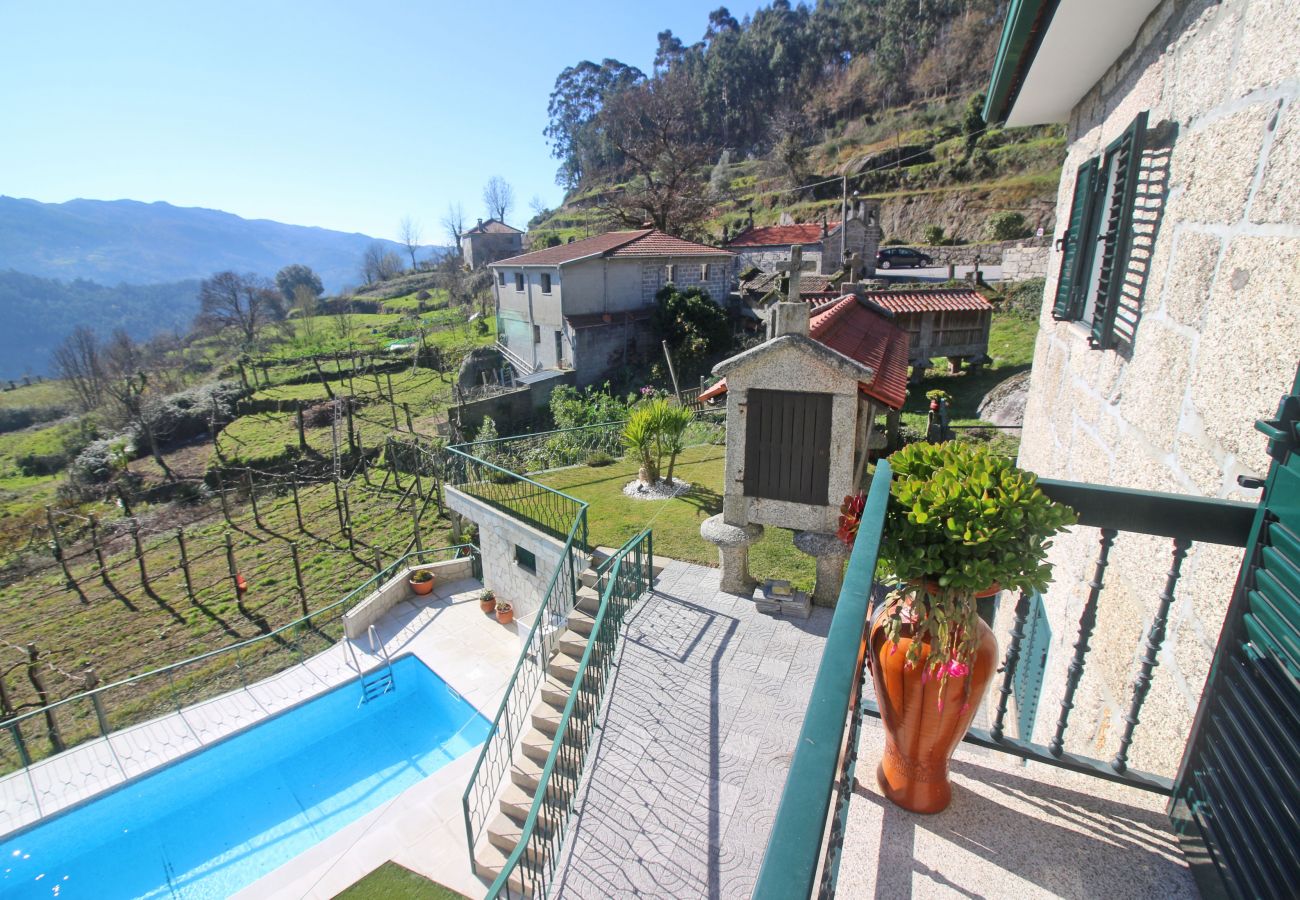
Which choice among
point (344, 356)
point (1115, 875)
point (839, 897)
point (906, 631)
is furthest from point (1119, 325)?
point (344, 356)

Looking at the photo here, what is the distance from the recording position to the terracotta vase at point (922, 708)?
6.90 ft

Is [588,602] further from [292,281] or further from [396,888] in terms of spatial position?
[292,281]

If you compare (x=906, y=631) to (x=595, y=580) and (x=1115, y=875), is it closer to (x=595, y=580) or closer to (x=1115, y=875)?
(x=1115, y=875)

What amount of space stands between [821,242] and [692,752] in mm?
26943

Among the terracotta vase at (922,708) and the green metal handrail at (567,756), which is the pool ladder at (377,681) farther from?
the terracotta vase at (922,708)

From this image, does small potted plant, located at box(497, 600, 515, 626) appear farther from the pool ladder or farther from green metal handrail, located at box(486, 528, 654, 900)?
green metal handrail, located at box(486, 528, 654, 900)

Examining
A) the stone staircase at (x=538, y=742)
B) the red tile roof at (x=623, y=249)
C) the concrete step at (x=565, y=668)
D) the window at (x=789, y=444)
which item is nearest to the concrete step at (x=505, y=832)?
the stone staircase at (x=538, y=742)

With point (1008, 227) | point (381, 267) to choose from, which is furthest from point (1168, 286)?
point (381, 267)

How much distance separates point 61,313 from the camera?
126 metres

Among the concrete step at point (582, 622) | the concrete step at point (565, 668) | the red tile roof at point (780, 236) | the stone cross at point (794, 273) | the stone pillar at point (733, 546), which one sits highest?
the red tile roof at point (780, 236)

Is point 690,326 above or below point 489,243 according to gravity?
below

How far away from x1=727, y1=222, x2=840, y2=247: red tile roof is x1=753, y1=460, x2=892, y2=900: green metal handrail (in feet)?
101

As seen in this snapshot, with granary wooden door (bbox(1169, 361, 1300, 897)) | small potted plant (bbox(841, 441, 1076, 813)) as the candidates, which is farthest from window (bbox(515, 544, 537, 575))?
granary wooden door (bbox(1169, 361, 1300, 897))

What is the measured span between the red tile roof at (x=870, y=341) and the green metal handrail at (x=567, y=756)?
11.5ft
